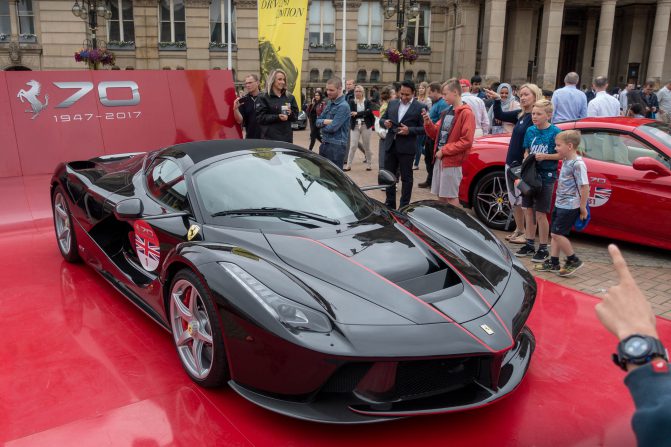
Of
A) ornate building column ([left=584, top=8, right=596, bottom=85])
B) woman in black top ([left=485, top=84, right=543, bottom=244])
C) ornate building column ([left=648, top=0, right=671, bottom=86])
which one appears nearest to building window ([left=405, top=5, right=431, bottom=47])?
ornate building column ([left=584, top=8, right=596, bottom=85])

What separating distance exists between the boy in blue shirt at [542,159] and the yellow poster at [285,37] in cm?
620

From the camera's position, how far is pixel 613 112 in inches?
388

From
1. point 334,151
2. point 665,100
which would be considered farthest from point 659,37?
point 334,151

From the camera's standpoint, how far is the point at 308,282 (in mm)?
3145

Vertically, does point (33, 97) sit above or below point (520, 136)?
above

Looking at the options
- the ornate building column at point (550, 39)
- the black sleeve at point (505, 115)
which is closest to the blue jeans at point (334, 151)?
the black sleeve at point (505, 115)

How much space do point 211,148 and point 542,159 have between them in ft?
11.1

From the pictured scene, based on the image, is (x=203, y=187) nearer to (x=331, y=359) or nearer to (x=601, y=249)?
(x=331, y=359)

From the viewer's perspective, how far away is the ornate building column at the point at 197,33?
99.4ft

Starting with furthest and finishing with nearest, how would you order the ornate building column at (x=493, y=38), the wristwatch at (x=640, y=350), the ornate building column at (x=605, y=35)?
1. the ornate building column at (x=493, y=38)
2. the ornate building column at (x=605, y=35)
3. the wristwatch at (x=640, y=350)

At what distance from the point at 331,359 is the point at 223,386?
3.24 feet

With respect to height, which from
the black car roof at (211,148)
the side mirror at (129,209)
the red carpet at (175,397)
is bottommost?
the red carpet at (175,397)

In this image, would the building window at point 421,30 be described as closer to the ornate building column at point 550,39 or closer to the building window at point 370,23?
the building window at point 370,23

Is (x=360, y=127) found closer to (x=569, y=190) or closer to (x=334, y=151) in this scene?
(x=334, y=151)
